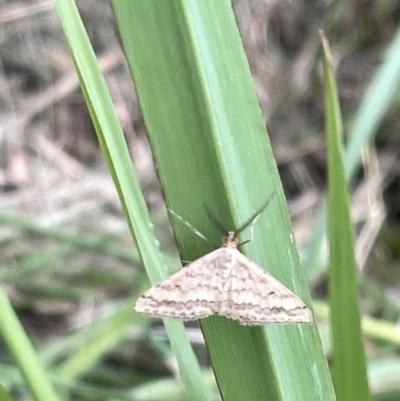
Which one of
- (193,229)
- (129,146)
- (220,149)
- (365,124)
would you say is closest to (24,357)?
(193,229)

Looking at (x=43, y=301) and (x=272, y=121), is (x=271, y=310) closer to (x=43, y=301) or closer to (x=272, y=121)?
(x=43, y=301)

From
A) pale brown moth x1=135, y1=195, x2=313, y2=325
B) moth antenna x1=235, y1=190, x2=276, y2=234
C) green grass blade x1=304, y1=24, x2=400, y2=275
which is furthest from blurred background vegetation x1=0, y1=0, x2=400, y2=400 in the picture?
moth antenna x1=235, y1=190, x2=276, y2=234

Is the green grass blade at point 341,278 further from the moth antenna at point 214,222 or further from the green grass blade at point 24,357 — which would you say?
the green grass blade at point 24,357

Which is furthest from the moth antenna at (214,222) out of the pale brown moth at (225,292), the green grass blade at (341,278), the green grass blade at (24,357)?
the green grass blade at (24,357)

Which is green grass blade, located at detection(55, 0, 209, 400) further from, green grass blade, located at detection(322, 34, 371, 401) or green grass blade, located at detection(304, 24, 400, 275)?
green grass blade, located at detection(304, 24, 400, 275)

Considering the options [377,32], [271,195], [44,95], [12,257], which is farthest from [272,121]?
[271,195]

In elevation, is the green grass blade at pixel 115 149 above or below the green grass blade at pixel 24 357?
above
